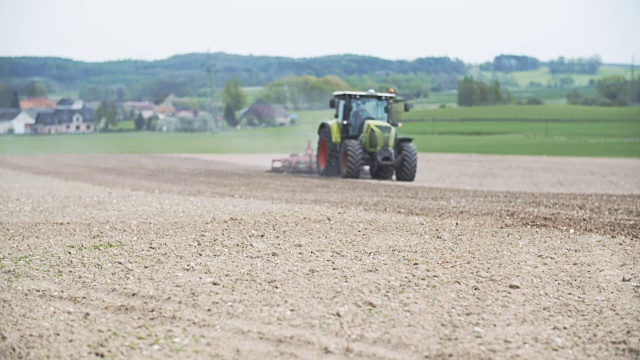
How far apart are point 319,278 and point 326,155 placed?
17688mm

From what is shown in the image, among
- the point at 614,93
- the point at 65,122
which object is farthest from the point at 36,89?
the point at 614,93

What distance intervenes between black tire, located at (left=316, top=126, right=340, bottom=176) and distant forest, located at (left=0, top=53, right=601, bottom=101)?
106 ft

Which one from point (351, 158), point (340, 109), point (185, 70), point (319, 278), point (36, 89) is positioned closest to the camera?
point (319, 278)

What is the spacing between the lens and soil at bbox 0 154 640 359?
686 centimetres

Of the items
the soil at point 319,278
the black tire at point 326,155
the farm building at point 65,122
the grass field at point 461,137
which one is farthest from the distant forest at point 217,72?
the soil at point 319,278

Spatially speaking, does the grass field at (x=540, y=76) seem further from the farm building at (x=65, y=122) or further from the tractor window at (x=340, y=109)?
the tractor window at (x=340, y=109)

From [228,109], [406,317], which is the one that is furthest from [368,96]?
[228,109]

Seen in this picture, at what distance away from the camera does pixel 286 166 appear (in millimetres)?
29578

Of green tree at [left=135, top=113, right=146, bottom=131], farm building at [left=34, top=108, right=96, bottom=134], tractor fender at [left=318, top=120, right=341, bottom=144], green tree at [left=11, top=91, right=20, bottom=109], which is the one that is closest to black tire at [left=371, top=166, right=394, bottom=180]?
tractor fender at [left=318, top=120, right=341, bottom=144]

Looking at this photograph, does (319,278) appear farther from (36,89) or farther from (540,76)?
(540,76)

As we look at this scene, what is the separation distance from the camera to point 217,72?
7375 cm

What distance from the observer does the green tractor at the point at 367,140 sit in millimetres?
24281

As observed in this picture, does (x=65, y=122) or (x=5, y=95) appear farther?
(x=65, y=122)

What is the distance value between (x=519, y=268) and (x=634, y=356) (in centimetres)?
312
